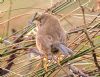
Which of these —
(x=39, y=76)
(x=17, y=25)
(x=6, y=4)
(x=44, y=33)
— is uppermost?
(x=6, y=4)

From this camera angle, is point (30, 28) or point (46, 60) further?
point (30, 28)

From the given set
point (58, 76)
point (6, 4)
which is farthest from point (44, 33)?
point (6, 4)

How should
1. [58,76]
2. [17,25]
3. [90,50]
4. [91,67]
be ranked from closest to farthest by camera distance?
[90,50], [91,67], [58,76], [17,25]

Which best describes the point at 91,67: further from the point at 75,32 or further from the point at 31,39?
the point at 31,39

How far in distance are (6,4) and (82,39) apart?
10.9 ft

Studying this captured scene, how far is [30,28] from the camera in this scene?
414 cm

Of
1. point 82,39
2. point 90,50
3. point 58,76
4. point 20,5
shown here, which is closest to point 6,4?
point 20,5

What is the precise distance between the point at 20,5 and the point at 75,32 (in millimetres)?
3136

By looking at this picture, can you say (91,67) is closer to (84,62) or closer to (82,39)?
(84,62)

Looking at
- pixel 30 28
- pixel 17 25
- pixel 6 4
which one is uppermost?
pixel 6 4

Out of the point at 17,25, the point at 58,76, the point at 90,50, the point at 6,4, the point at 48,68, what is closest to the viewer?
the point at 90,50

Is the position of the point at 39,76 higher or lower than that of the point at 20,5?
lower

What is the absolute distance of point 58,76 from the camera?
4359mm

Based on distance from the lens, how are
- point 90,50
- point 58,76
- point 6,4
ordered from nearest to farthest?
1. point 90,50
2. point 58,76
3. point 6,4
